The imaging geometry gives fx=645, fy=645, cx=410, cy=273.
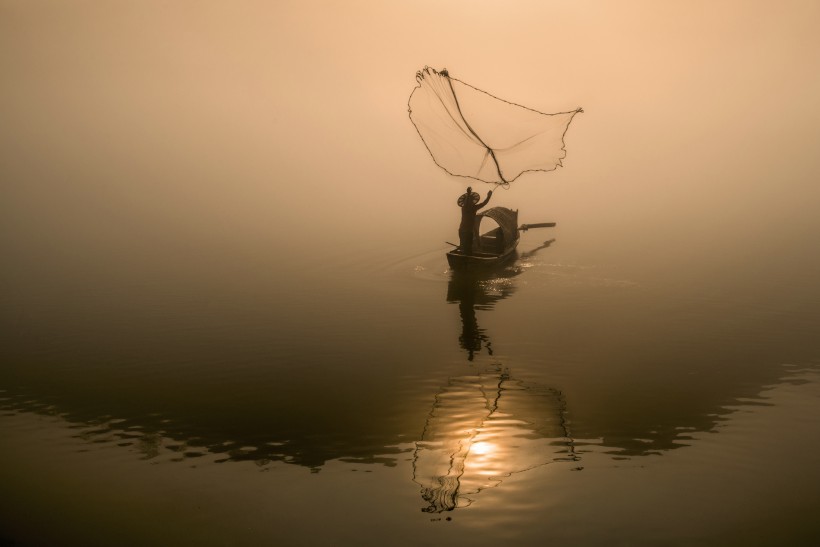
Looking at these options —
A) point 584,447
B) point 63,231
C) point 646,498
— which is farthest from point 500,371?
point 63,231

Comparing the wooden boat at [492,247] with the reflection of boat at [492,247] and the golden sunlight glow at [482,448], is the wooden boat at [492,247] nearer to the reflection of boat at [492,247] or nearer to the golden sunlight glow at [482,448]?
the reflection of boat at [492,247]

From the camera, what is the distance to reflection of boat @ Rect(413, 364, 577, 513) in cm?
1298

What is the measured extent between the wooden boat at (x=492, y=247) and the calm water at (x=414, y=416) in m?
1.28

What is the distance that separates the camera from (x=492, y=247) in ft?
105

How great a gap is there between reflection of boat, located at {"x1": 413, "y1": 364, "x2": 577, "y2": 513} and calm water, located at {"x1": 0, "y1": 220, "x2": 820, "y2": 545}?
70mm

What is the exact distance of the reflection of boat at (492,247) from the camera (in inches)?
1142

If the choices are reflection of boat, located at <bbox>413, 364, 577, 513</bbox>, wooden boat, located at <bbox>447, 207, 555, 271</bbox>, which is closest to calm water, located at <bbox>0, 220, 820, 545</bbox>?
reflection of boat, located at <bbox>413, 364, 577, 513</bbox>

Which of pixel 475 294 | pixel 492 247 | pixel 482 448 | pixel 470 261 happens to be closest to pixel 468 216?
pixel 470 261

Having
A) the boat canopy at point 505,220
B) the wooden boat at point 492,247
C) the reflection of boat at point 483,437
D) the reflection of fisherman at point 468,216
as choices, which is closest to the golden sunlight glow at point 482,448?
the reflection of boat at point 483,437

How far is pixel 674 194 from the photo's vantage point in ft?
→ 265

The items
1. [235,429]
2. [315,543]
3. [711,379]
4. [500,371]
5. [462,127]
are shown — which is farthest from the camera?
[462,127]

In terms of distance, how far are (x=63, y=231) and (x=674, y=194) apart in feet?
222

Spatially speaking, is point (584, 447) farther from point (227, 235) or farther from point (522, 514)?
point (227, 235)

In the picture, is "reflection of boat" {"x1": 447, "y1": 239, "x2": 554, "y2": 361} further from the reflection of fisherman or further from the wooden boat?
the reflection of fisherman
